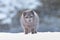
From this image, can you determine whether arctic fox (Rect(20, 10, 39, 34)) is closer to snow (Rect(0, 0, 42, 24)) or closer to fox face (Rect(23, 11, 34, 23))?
fox face (Rect(23, 11, 34, 23))

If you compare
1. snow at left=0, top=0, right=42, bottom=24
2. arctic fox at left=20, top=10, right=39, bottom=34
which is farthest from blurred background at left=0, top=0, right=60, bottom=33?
arctic fox at left=20, top=10, right=39, bottom=34

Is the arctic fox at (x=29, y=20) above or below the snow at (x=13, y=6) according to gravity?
below

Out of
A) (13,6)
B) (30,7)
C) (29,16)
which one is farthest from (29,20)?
(13,6)

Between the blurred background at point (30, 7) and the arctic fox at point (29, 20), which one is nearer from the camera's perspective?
the arctic fox at point (29, 20)

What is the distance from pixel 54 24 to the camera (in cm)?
520

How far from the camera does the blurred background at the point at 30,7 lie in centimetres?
522

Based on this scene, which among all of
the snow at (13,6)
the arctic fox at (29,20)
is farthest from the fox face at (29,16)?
the snow at (13,6)

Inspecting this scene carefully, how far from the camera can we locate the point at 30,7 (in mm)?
5387

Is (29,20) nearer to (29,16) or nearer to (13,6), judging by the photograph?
(29,16)

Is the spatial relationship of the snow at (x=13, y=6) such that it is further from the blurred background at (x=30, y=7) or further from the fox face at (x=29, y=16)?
the fox face at (x=29, y=16)

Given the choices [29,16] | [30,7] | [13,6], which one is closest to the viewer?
[29,16]

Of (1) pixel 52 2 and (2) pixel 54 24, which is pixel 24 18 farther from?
(1) pixel 52 2

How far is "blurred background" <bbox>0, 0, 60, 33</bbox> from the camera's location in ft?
17.1

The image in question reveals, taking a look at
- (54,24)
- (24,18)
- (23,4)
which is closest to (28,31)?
(24,18)
